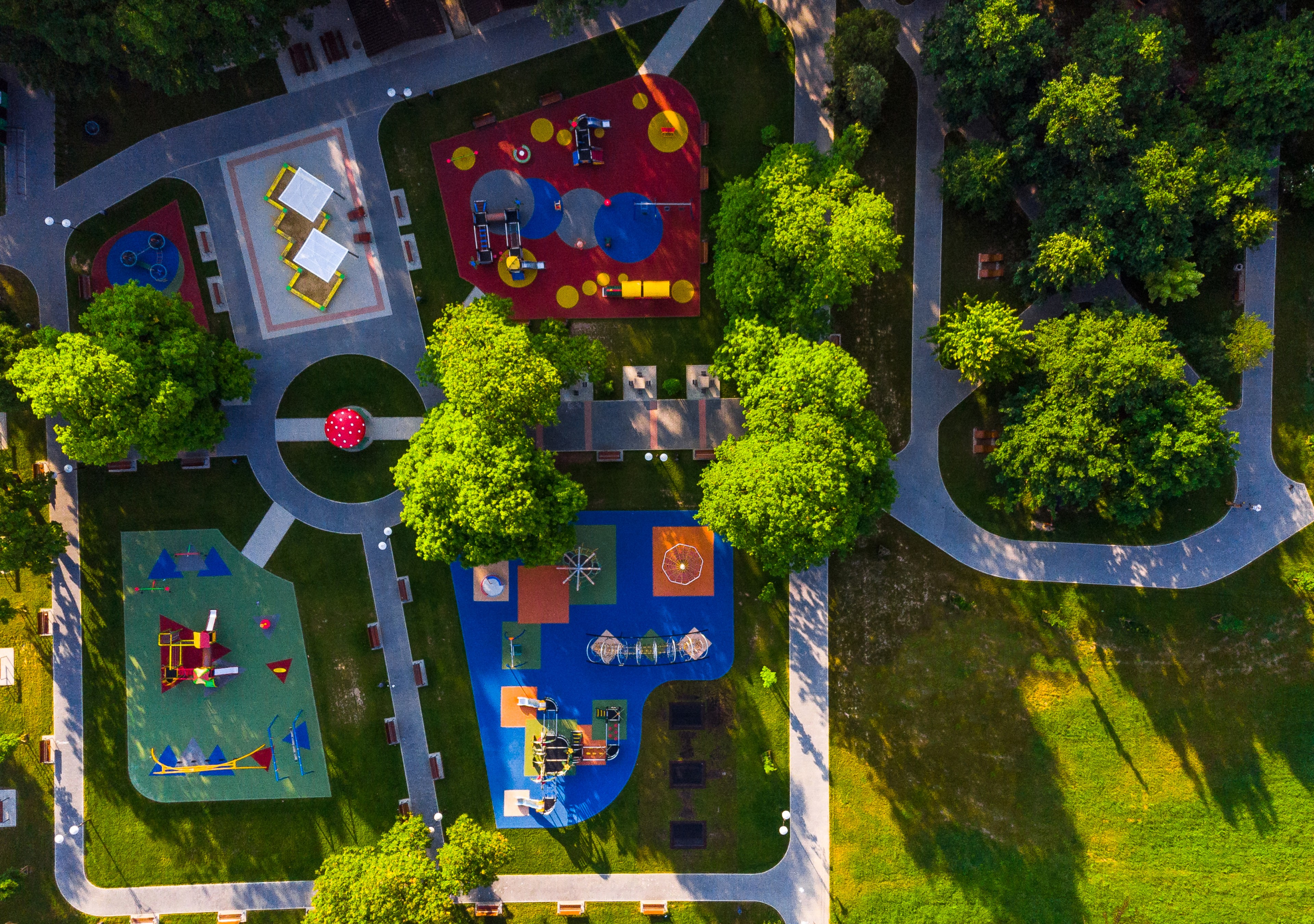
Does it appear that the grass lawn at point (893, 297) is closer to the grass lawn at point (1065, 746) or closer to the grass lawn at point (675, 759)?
the grass lawn at point (1065, 746)

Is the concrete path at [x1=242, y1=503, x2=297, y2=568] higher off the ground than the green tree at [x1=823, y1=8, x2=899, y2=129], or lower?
lower

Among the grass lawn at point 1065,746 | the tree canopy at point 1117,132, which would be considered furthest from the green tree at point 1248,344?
the grass lawn at point 1065,746

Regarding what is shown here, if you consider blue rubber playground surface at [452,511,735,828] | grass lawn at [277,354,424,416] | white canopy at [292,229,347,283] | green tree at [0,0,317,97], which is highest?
green tree at [0,0,317,97]

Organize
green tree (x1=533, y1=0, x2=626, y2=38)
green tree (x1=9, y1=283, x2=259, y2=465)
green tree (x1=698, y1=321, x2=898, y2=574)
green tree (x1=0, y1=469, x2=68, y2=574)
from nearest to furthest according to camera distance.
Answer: green tree (x1=698, y1=321, x2=898, y2=574), green tree (x1=9, y1=283, x2=259, y2=465), green tree (x1=533, y1=0, x2=626, y2=38), green tree (x1=0, y1=469, x2=68, y2=574)

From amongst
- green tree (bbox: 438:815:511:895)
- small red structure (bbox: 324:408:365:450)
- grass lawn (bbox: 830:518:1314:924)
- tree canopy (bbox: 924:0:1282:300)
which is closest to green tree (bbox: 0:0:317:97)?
small red structure (bbox: 324:408:365:450)

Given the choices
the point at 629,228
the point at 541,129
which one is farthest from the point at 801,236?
the point at 541,129

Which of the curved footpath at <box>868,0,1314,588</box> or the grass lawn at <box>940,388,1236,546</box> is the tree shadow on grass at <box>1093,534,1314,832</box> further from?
the grass lawn at <box>940,388,1236,546</box>
